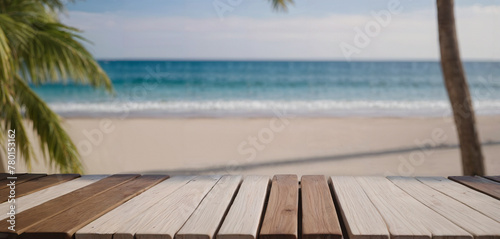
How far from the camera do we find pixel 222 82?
85.9 ft

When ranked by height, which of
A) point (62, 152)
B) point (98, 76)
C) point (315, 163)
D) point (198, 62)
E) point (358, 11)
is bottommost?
point (315, 163)

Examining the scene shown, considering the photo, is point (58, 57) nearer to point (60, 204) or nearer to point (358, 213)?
point (60, 204)

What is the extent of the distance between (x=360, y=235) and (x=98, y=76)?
369cm

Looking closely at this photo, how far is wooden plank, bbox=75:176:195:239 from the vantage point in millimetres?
1369

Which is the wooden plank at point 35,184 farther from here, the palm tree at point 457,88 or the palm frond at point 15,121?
the palm tree at point 457,88

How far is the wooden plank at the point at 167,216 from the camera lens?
1.36 metres

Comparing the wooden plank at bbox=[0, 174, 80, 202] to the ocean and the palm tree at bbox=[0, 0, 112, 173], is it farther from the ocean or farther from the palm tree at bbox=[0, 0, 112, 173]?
the ocean

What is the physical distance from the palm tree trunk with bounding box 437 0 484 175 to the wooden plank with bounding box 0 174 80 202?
11.3 ft

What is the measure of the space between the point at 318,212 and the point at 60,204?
95 centimetres

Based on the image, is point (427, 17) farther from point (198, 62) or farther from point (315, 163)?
point (315, 163)

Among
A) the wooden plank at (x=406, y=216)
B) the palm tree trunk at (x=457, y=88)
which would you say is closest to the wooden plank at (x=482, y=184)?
the wooden plank at (x=406, y=216)

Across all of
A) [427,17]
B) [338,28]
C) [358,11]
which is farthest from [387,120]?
[358,11]

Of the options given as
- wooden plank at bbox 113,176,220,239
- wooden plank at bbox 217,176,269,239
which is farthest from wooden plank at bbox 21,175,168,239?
wooden plank at bbox 217,176,269,239

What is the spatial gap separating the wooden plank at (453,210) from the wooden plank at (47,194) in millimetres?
1409
